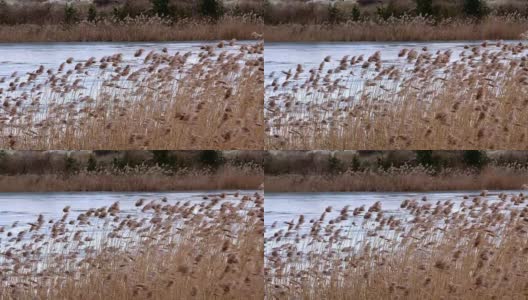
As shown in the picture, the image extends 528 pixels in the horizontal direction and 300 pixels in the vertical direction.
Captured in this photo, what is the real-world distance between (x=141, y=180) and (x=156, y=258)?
0.78m

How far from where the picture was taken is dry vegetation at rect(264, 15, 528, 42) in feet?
33.7

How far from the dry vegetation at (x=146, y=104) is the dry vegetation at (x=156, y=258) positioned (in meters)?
0.58

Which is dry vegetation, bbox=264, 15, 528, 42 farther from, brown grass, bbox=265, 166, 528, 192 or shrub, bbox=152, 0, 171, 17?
brown grass, bbox=265, 166, 528, 192

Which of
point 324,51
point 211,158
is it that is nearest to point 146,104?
point 211,158

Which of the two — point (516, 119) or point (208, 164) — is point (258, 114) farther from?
point (516, 119)

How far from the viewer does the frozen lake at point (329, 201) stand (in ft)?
33.1

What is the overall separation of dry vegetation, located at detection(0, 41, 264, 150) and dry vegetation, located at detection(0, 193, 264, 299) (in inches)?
22.8

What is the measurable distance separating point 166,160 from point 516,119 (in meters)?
3.17

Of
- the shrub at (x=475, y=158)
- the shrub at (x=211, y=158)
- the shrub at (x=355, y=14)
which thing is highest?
the shrub at (x=355, y=14)

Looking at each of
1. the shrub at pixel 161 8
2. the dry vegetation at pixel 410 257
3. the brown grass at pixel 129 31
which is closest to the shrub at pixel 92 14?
the brown grass at pixel 129 31

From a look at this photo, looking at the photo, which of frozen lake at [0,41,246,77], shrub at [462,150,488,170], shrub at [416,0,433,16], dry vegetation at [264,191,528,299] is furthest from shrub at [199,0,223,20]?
shrub at [462,150,488,170]

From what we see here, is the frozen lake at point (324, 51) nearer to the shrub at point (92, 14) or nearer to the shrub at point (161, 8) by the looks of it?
the shrub at point (161, 8)

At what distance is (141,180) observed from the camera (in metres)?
10.2

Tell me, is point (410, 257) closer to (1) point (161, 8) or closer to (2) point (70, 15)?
(1) point (161, 8)
